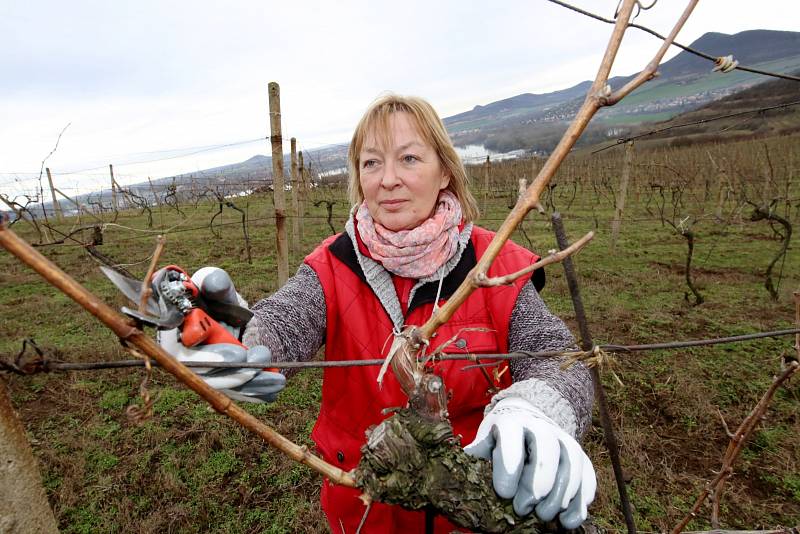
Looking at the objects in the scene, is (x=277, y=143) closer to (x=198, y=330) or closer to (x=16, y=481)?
(x=198, y=330)

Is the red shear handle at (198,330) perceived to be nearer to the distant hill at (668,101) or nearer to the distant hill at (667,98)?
the distant hill at (668,101)

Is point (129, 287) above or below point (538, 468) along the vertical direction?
above

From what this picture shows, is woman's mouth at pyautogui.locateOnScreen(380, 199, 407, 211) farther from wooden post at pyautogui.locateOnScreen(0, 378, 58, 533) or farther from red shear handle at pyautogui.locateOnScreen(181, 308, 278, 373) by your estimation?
wooden post at pyautogui.locateOnScreen(0, 378, 58, 533)

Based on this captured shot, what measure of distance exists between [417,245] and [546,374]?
2.05 ft

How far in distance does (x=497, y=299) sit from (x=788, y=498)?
328cm

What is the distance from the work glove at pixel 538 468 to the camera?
0.90 m

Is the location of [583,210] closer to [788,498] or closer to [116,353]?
[788,498]

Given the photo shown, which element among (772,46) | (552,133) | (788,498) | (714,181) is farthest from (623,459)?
(772,46)

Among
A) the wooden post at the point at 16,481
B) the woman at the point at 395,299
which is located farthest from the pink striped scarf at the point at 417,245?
the wooden post at the point at 16,481

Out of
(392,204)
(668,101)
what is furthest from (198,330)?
(668,101)

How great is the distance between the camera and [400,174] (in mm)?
1539

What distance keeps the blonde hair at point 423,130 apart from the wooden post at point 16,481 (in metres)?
1.31

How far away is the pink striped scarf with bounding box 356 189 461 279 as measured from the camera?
1515 mm

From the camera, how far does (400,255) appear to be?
1.51m
